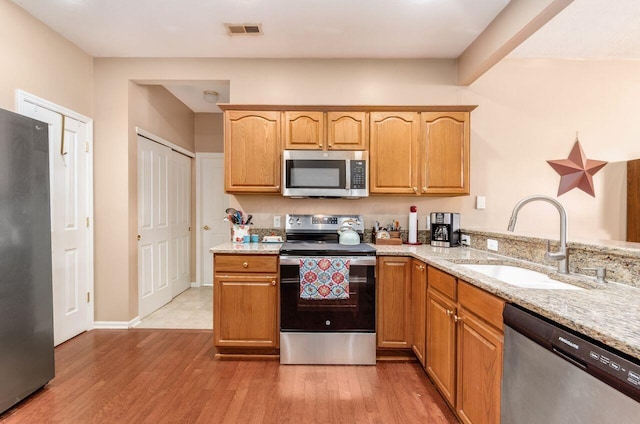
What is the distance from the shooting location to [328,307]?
Result: 2.49 metres

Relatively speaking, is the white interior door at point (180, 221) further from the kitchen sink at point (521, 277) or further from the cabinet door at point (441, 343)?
the kitchen sink at point (521, 277)

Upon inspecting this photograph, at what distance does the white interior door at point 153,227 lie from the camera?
3459 mm

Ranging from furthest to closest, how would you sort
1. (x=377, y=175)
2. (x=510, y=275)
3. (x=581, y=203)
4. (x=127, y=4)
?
1. (x=581, y=203)
2. (x=377, y=175)
3. (x=127, y=4)
4. (x=510, y=275)

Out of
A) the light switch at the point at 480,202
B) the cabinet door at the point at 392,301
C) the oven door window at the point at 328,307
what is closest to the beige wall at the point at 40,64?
the oven door window at the point at 328,307

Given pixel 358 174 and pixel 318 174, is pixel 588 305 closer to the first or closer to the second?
pixel 358 174

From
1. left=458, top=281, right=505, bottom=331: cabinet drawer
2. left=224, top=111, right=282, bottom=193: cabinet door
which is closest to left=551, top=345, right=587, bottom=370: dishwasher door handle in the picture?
left=458, top=281, right=505, bottom=331: cabinet drawer

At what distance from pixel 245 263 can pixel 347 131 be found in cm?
148

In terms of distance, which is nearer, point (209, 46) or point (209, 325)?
point (209, 46)

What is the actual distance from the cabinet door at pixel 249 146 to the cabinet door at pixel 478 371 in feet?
6.61

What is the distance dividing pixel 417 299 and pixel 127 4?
3103 mm

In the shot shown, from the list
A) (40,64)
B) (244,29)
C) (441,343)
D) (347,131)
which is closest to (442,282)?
(441,343)

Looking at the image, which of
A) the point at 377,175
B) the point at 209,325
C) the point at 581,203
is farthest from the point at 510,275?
the point at 209,325

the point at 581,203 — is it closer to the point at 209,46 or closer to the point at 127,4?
the point at 209,46

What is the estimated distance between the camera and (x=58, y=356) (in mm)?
2582
